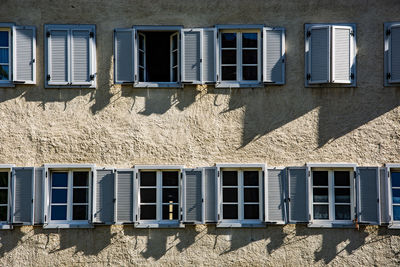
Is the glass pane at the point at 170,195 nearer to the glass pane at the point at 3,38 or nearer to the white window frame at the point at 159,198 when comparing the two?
the white window frame at the point at 159,198

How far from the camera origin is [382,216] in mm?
10711

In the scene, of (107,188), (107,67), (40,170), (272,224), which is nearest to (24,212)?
(40,170)

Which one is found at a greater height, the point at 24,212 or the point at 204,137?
the point at 204,137

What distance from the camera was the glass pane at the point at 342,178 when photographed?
35.9 feet

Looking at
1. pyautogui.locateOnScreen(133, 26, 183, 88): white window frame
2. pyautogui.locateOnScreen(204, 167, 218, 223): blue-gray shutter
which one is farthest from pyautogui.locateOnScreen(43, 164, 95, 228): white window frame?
pyautogui.locateOnScreen(204, 167, 218, 223): blue-gray shutter

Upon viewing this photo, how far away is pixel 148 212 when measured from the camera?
429 inches

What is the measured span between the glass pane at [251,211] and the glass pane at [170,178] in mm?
1450

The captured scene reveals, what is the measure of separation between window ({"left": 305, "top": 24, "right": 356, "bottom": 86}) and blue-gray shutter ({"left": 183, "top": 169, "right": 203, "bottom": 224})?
110 inches

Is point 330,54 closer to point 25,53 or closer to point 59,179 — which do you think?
point 59,179

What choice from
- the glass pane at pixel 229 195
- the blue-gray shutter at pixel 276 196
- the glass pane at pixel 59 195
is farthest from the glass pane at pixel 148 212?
the blue-gray shutter at pixel 276 196

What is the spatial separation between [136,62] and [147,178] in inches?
89.0

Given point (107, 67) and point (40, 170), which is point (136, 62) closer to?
point (107, 67)

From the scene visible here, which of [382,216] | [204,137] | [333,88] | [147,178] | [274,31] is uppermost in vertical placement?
[274,31]

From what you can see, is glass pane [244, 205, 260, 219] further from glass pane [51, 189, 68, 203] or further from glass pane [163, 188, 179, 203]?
glass pane [51, 189, 68, 203]
